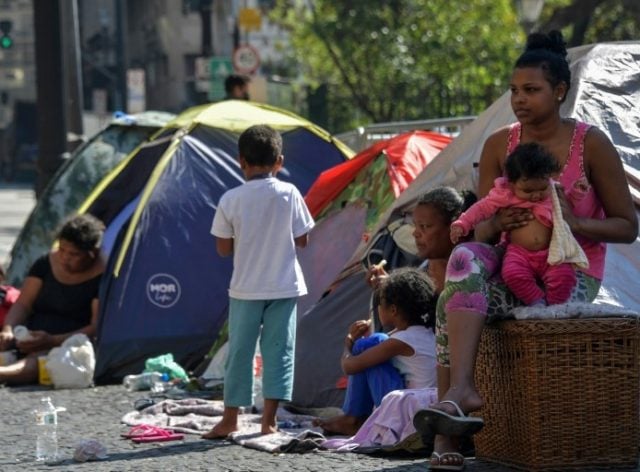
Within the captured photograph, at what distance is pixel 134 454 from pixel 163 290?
10.6ft

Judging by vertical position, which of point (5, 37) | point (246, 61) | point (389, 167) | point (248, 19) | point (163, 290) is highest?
point (248, 19)

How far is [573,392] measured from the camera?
6.14 meters

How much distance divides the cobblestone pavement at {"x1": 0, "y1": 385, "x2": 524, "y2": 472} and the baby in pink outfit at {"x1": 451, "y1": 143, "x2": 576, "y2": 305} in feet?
2.36

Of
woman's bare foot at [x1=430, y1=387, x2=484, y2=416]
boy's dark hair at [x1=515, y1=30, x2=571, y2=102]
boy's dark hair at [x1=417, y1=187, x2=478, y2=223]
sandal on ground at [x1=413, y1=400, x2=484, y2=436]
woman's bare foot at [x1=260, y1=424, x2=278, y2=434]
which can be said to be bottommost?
woman's bare foot at [x1=260, y1=424, x2=278, y2=434]

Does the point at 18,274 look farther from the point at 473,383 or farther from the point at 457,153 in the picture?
the point at 473,383

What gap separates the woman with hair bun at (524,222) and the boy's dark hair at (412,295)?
778 millimetres

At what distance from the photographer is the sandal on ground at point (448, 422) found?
5.91 meters

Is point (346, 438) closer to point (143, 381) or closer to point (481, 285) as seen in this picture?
point (481, 285)

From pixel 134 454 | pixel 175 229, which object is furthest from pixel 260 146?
pixel 175 229

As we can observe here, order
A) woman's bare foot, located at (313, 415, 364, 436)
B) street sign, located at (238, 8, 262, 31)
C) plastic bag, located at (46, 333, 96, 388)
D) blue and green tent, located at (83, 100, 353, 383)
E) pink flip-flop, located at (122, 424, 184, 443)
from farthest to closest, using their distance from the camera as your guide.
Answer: street sign, located at (238, 8, 262, 31)
blue and green tent, located at (83, 100, 353, 383)
plastic bag, located at (46, 333, 96, 388)
pink flip-flop, located at (122, 424, 184, 443)
woman's bare foot, located at (313, 415, 364, 436)

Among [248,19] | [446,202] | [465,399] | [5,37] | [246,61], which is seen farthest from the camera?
[248,19]

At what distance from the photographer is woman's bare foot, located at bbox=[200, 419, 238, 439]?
760cm

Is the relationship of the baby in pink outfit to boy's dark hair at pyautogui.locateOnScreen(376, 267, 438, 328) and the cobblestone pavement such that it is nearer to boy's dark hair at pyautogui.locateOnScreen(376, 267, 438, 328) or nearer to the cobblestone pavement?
the cobblestone pavement

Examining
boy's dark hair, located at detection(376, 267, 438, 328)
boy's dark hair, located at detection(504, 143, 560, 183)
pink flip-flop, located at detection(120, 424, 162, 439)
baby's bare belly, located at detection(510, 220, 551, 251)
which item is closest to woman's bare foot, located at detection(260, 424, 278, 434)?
pink flip-flop, located at detection(120, 424, 162, 439)
